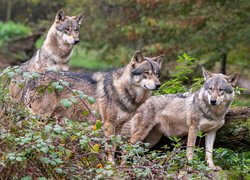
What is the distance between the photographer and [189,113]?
8.83 meters

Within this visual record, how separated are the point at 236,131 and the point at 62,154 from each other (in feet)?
10.5

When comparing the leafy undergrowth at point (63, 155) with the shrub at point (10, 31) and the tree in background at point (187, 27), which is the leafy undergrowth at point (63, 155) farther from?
the shrub at point (10, 31)

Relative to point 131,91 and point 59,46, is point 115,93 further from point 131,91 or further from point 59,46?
point 59,46

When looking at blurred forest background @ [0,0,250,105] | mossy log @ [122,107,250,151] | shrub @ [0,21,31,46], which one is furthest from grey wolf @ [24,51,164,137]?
shrub @ [0,21,31,46]

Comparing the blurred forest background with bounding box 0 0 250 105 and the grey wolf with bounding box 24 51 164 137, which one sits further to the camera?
the blurred forest background with bounding box 0 0 250 105

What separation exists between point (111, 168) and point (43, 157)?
656 millimetres

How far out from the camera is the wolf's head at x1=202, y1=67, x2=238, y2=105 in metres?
8.49

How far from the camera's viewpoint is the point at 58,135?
20.5ft

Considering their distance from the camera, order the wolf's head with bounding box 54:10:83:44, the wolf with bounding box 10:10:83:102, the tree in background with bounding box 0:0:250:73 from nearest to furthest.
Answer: the wolf with bounding box 10:10:83:102, the wolf's head with bounding box 54:10:83:44, the tree in background with bounding box 0:0:250:73

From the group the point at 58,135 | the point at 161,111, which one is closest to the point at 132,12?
the point at 161,111

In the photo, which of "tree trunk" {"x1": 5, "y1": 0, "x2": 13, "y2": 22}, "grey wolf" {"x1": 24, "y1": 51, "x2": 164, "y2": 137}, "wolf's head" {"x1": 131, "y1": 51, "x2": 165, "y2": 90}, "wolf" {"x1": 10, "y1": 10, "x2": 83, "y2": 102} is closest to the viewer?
"wolf's head" {"x1": 131, "y1": 51, "x2": 165, "y2": 90}

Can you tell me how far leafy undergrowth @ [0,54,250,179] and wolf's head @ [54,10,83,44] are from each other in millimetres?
4177

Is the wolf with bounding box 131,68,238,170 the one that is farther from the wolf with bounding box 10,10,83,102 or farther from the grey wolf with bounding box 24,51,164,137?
the wolf with bounding box 10,10,83,102

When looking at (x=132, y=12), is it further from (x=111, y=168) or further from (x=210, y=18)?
(x=111, y=168)
